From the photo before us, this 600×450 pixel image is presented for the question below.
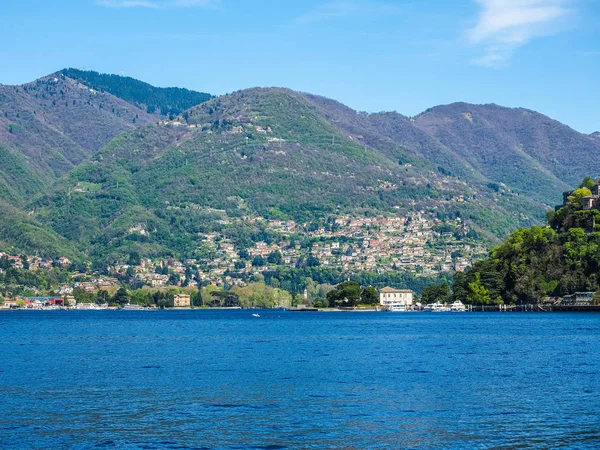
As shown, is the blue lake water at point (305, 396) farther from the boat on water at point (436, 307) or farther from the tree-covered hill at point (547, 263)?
the boat on water at point (436, 307)

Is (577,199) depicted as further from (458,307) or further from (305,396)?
(305,396)

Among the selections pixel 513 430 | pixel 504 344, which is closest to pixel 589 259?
pixel 504 344

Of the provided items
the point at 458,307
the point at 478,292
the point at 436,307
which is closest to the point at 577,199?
the point at 478,292

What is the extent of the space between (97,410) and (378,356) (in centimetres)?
2965

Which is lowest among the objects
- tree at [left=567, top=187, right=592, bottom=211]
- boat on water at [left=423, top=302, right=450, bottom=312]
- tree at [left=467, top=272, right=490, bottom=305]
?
boat on water at [left=423, top=302, right=450, bottom=312]

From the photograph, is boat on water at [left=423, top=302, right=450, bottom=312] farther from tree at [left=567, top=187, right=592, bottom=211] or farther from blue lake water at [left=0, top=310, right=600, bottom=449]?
blue lake water at [left=0, top=310, right=600, bottom=449]

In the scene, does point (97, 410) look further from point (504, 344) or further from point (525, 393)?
point (504, 344)

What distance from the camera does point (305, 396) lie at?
45.4 metres

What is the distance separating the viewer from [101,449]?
33.4 m

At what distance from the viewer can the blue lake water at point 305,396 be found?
35.5 metres

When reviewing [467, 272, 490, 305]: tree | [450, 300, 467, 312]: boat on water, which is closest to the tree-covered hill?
[467, 272, 490, 305]: tree

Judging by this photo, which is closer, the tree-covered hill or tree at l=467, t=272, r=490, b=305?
the tree-covered hill

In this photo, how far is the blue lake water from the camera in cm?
3547

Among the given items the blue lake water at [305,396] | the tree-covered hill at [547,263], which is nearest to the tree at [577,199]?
the tree-covered hill at [547,263]
